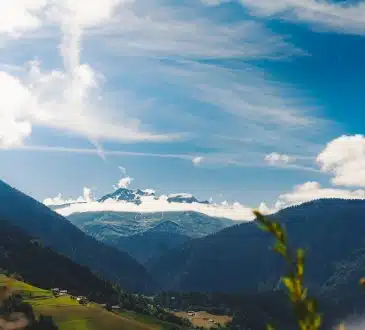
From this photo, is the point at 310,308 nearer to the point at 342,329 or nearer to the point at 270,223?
the point at 342,329

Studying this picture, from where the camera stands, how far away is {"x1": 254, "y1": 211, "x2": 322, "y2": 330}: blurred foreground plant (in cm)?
687

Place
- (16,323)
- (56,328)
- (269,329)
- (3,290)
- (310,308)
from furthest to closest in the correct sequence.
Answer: (56,328), (16,323), (3,290), (269,329), (310,308)

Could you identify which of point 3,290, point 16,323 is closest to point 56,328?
point 16,323

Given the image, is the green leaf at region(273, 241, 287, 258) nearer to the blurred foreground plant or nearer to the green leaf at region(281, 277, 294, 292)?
the blurred foreground plant

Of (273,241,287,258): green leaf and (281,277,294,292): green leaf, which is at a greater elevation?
(273,241,287,258): green leaf

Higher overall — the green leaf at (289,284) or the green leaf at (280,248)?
the green leaf at (280,248)

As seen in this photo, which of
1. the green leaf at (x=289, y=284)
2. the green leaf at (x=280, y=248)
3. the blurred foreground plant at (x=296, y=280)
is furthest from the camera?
the green leaf at (x=289, y=284)

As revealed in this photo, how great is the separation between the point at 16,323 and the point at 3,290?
1645 centimetres

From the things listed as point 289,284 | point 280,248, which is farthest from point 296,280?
point 280,248

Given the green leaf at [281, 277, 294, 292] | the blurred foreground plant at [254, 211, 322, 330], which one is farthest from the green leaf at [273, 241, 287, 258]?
the green leaf at [281, 277, 294, 292]

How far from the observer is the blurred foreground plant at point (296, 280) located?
687cm

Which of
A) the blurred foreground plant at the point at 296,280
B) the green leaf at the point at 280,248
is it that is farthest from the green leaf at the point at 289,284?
the green leaf at the point at 280,248

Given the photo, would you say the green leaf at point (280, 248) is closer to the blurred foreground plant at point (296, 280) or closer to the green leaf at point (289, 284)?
the blurred foreground plant at point (296, 280)

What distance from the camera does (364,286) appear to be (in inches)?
277
